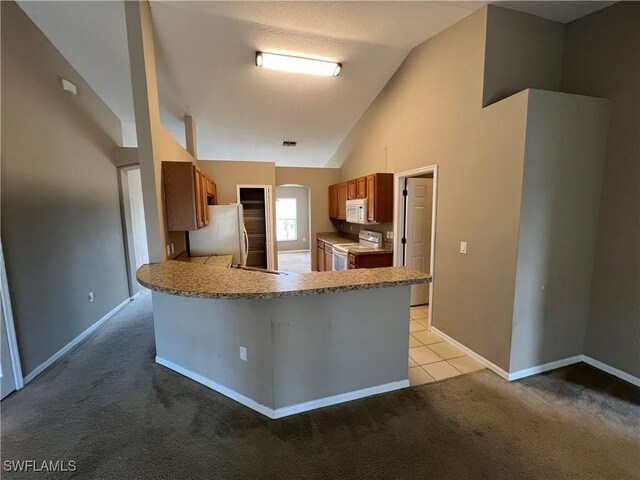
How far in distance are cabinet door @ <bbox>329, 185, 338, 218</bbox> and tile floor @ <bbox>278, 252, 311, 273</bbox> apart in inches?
72.9

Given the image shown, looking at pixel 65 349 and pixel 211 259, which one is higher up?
pixel 211 259

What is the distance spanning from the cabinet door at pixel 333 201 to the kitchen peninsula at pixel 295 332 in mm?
3954

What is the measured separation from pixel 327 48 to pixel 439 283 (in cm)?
319

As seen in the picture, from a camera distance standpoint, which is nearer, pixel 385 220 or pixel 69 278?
pixel 69 278

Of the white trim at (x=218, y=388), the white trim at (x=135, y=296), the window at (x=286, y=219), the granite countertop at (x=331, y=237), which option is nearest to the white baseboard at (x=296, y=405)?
the white trim at (x=218, y=388)

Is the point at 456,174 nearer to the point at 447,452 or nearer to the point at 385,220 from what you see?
the point at 385,220

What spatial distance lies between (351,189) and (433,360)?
3302 mm

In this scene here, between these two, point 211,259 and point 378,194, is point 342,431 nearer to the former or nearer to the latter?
point 211,259

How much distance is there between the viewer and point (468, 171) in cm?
286

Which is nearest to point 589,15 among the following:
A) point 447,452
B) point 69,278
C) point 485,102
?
point 485,102

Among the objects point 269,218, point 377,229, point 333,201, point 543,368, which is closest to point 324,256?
point 333,201

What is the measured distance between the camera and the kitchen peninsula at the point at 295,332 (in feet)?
6.56

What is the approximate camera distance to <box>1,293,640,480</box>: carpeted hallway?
5.55 ft

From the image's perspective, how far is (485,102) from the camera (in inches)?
105
